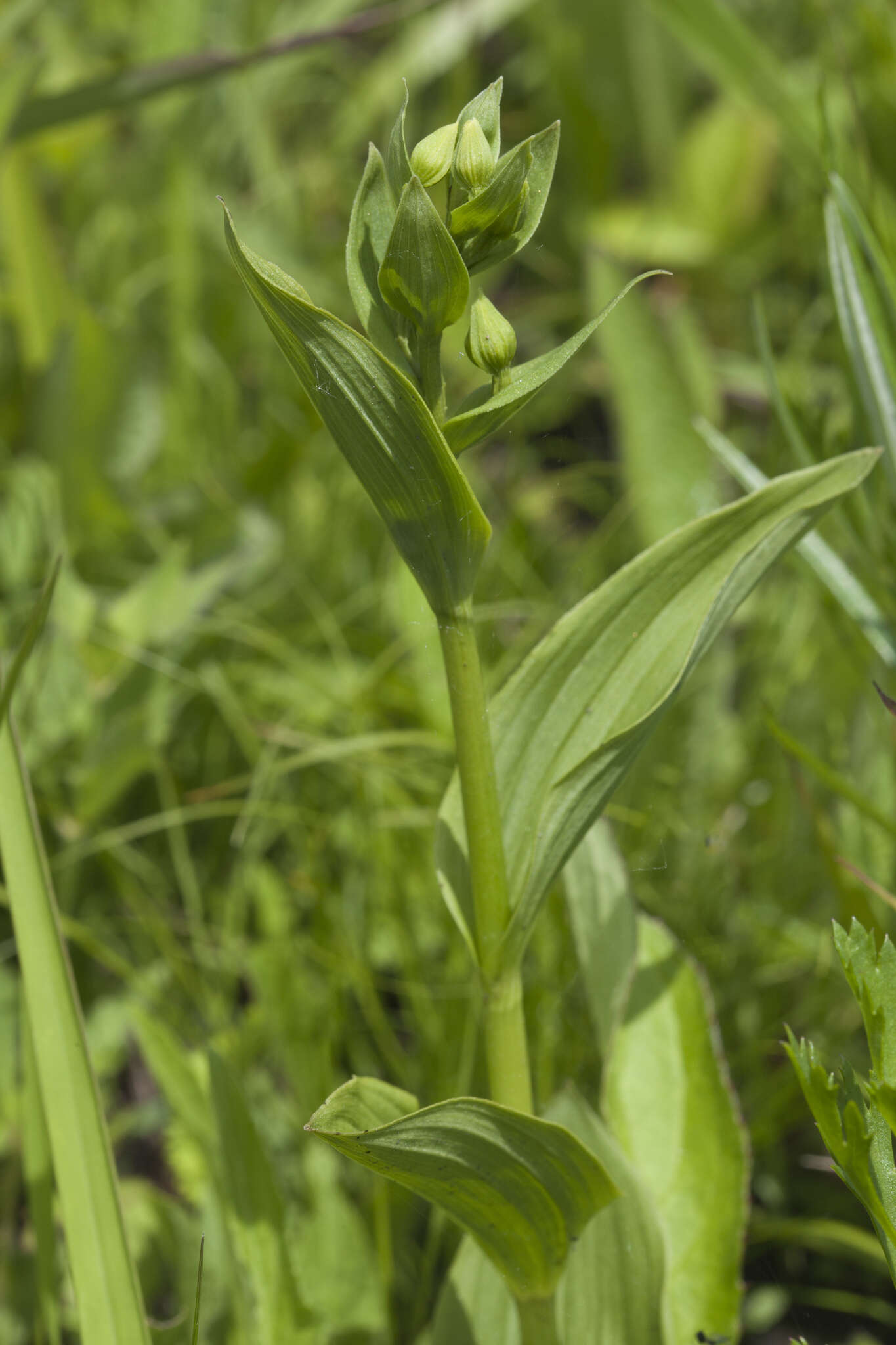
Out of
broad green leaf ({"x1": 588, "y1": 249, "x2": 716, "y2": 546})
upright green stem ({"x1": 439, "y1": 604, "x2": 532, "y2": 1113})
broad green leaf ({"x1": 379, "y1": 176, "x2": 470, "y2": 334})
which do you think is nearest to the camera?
broad green leaf ({"x1": 379, "y1": 176, "x2": 470, "y2": 334})

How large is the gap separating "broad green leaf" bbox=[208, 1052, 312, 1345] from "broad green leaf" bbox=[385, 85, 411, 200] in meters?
0.60

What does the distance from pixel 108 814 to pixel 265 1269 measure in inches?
29.3

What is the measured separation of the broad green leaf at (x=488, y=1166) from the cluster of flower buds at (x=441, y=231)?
1.28 ft

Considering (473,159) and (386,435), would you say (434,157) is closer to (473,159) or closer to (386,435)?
(473,159)

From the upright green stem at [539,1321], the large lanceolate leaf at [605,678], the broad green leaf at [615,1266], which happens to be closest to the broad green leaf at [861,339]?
the large lanceolate leaf at [605,678]

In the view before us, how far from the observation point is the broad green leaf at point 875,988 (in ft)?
2.06

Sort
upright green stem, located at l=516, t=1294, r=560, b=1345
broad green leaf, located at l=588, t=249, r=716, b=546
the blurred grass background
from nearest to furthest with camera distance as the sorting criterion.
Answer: upright green stem, located at l=516, t=1294, r=560, b=1345, the blurred grass background, broad green leaf, located at l=588, t=249, r=716, b=546

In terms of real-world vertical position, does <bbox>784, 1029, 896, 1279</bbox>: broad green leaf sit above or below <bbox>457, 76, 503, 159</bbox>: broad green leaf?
below

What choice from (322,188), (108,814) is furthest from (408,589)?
(322,188)

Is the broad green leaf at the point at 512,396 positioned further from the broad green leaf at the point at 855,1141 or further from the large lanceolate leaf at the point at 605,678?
the broad green leaf at the point at 855,1141

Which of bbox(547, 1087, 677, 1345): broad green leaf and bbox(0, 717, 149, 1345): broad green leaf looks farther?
bbox(547, 1087, 677, 1345): broad green leaf

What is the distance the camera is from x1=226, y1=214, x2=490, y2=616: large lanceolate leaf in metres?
0.58

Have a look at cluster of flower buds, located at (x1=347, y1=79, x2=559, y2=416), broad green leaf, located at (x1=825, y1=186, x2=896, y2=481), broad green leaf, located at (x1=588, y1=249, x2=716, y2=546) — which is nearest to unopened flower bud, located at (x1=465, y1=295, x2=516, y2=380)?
cluster of flower buds, located at (x1=347, y1=79, x2=559, y2=416)

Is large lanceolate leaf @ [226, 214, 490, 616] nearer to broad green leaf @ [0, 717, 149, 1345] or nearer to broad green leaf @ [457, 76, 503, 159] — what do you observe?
broad green leaf @ [457, 76, 503, 159]
